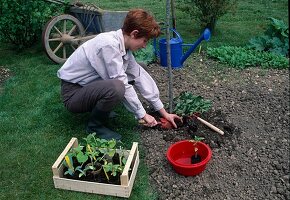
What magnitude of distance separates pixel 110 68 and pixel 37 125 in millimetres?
1047

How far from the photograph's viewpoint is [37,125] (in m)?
3.43

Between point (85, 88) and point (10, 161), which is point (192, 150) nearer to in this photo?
point (85, 88)

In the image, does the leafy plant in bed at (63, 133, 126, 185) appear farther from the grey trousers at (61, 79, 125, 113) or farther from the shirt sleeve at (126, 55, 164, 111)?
the shirt sleeve at (126, 55, 164, 111)

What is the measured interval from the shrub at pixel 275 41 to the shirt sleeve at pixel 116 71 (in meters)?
2.63

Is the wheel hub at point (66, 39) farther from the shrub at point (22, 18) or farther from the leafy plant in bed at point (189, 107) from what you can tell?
the leafy plant in bed at point (189, 107)

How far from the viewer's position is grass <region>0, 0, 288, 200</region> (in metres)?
2.66

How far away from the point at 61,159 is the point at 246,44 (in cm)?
351

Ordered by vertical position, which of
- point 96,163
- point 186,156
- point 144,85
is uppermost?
point 144,85

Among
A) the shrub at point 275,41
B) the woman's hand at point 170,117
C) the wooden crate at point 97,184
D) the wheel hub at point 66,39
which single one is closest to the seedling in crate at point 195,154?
the woman's hand at point 170,117

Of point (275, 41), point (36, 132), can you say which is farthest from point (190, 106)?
point (275, 41)

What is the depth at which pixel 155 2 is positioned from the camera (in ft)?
25.6

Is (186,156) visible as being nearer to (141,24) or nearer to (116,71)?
(116,71)

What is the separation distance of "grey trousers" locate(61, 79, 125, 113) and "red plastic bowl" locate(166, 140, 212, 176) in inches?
23.4

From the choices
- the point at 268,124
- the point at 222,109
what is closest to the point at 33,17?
the point at 222,109
